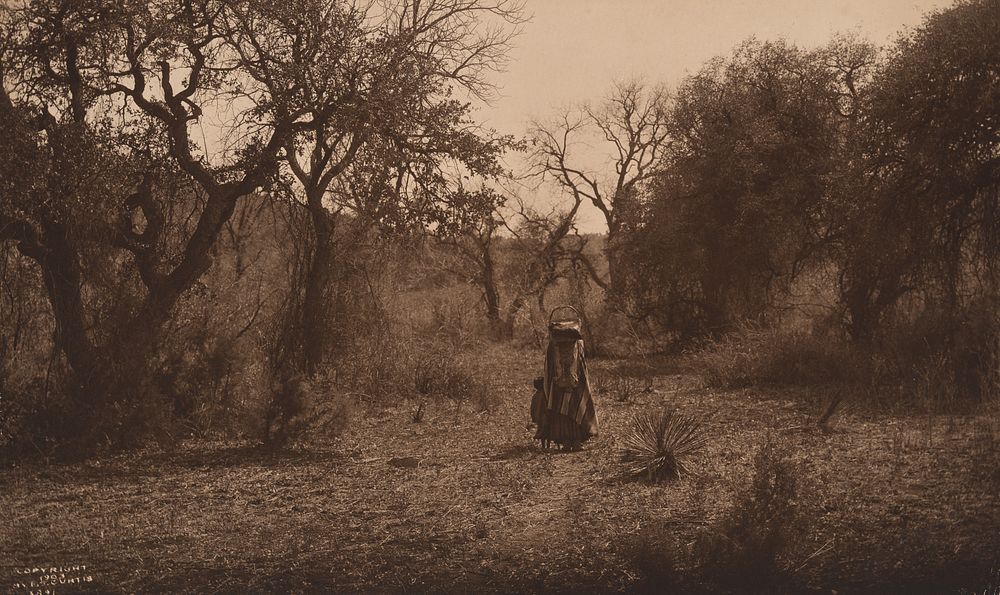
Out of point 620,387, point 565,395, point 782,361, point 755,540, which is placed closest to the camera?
point 755,540

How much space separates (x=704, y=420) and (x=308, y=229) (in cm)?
585

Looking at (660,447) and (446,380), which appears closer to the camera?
(660,447)

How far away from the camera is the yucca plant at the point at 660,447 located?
874 cm

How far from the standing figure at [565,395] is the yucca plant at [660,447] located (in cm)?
101

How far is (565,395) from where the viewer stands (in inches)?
413

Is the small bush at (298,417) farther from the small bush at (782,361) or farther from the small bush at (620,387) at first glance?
the small bush at (782,361)

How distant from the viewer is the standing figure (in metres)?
10.4

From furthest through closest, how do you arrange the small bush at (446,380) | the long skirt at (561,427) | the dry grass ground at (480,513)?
1. the small bush at (446,380)
2. the long skirt at (561,427)
3. the dry grass ground at (480,513)

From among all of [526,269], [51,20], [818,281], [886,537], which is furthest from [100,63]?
[526,269]

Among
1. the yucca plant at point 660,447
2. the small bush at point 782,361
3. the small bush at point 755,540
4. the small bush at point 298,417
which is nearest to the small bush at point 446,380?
the small bush at point 298,417

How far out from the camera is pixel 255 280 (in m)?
15.7

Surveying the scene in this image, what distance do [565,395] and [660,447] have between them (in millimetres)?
1864

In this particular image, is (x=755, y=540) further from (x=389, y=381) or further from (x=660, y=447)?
(x=389, y=381)

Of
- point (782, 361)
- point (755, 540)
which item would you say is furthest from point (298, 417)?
point (782, 361)
